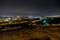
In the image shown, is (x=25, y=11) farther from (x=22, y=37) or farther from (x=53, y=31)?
(x=53, y=31)

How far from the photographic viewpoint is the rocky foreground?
6.91 ft

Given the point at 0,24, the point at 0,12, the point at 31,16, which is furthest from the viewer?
the point at 0,24

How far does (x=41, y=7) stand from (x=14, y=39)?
78cm

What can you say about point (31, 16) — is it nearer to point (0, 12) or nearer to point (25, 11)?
point (25, 11)

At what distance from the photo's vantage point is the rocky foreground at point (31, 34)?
2.11 m

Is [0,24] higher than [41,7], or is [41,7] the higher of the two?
[41,7]

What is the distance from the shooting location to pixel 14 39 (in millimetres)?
2107

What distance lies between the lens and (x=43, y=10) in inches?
71.8

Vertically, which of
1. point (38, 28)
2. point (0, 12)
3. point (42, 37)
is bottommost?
point (42, 37)

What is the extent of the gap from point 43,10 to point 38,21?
35 centimetres

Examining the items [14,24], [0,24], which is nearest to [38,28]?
[14,24]

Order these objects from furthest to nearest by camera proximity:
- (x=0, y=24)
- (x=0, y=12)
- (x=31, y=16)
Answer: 1. (x=0, y=24)
2. (x=31, y=16)
3. (x=0, y=12)

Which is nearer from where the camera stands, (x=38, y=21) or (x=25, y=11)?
(x=25, y=11)

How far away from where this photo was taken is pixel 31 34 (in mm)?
2162
